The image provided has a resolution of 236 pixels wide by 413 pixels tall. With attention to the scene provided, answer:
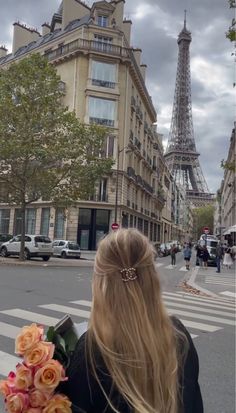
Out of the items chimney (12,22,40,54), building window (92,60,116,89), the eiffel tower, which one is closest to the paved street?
building window (92,60,116,89)

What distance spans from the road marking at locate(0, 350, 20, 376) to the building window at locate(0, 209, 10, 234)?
47007 millimetres

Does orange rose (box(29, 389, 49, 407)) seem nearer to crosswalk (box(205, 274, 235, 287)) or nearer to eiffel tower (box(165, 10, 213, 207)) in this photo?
crosswalk (box(205, 274, 235, 287))

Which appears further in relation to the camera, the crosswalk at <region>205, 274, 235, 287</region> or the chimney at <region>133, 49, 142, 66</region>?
the chimney at <region>133, 49, 142, 66</region>

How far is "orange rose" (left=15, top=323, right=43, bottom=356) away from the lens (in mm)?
1717

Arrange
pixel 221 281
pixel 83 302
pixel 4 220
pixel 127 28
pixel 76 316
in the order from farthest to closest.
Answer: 1. pixel 4 220
2. pixel 127 28
3. pixel 221 281
4. pixel 83 302
5. pixel 76 316

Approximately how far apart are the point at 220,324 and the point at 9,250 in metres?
21.8

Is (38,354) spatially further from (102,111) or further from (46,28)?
(46,28)

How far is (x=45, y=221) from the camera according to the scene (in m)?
46.2

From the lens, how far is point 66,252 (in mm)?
33688

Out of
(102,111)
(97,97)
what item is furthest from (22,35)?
(102,111)

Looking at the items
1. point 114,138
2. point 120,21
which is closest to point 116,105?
point 114,138

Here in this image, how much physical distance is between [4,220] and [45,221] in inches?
332

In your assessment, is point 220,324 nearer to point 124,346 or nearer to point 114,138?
point 124,346

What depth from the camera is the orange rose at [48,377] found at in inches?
65.7
